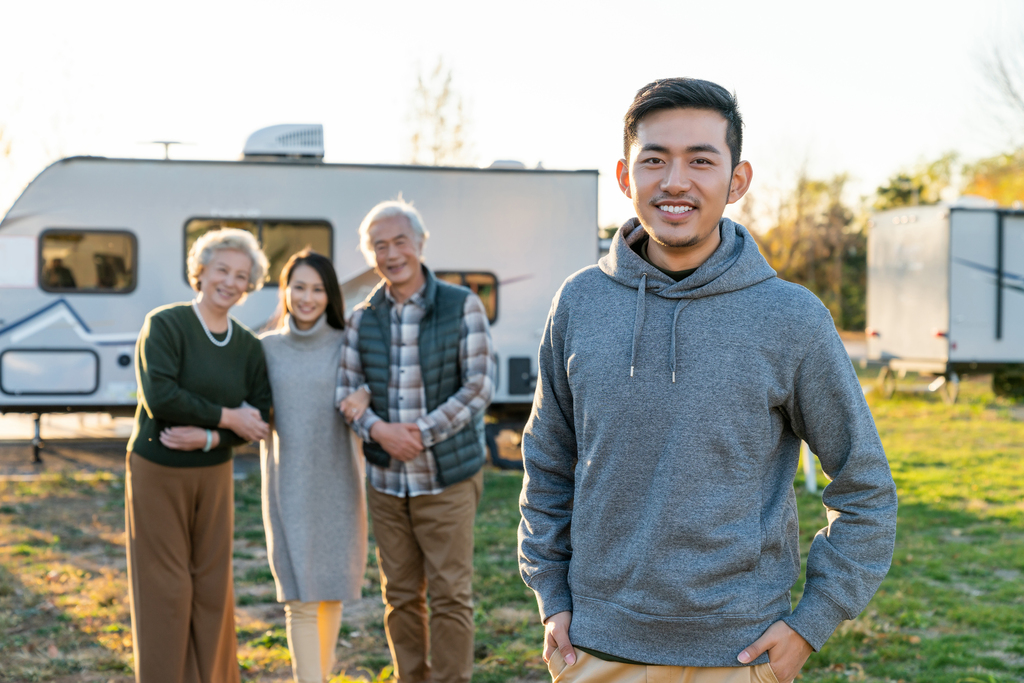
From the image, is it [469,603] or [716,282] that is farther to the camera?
[469,603]

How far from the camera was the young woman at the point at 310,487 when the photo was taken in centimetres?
335

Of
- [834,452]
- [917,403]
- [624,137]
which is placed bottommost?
[917,403]

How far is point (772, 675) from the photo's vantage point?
61.2 inches

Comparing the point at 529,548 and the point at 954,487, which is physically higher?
the point at 529,548

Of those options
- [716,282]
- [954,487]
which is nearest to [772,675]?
[716,282]

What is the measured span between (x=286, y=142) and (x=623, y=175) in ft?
22.7

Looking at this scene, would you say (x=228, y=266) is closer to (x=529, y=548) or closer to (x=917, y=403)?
(x=529, y=548)

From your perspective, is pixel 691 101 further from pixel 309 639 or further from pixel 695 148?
pixel 309 639

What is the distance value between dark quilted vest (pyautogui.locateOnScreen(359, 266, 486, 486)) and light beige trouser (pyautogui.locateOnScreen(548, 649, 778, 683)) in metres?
1.68

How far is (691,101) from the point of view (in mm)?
1592

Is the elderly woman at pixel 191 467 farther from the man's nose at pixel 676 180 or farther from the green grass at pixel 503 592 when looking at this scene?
the man's nose at pixel 676 180

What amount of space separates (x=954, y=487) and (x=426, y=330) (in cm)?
587

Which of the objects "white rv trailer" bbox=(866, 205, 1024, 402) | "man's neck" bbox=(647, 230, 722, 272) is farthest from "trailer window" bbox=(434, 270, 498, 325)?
"white rv trailer" bbox=(866, 205, 1024, 402)

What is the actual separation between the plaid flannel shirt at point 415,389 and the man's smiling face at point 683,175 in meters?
1.81
